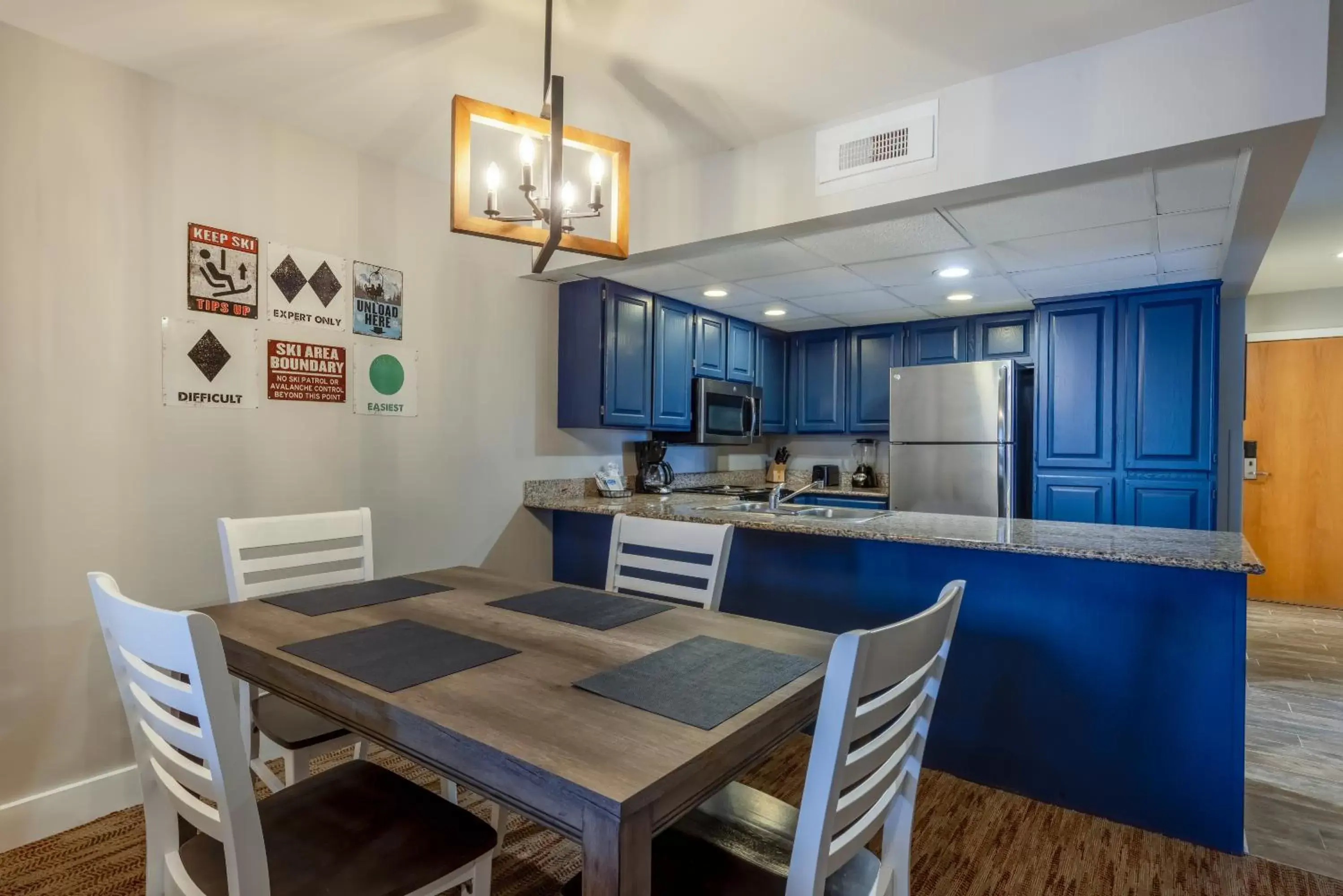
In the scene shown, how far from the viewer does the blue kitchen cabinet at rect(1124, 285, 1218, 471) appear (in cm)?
342

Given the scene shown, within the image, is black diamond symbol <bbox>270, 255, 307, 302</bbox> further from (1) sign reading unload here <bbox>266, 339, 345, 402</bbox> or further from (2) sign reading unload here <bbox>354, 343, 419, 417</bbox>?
(2) sign reading unload here <bbox>354, 343, 419, 417</bbox>

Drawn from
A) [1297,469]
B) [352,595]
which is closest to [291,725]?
[352,595]

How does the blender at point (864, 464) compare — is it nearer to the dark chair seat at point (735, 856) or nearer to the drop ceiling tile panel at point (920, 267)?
the drop ceiling tile panel at point (920, 267)

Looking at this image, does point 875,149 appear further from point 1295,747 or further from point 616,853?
point 1295,747

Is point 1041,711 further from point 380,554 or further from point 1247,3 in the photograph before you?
point 380,554

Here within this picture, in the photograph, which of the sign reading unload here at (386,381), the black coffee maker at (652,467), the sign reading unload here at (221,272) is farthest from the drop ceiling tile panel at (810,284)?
the sign reading unload here at (221,272)

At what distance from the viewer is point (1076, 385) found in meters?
3.78

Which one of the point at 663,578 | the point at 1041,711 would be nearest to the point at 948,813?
the point at 1041,711

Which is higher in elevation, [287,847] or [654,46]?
[654,46]

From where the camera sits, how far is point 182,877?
3.54 feet

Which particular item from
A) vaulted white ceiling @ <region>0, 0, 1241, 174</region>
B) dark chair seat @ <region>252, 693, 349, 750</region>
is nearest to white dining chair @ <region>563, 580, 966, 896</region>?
dark chair seat @ <region>252, 693, 349, 750</region>

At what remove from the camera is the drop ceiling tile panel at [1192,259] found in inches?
114

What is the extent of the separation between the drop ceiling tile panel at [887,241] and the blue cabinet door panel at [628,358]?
3.55ft

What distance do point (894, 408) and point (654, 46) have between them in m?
2.94
